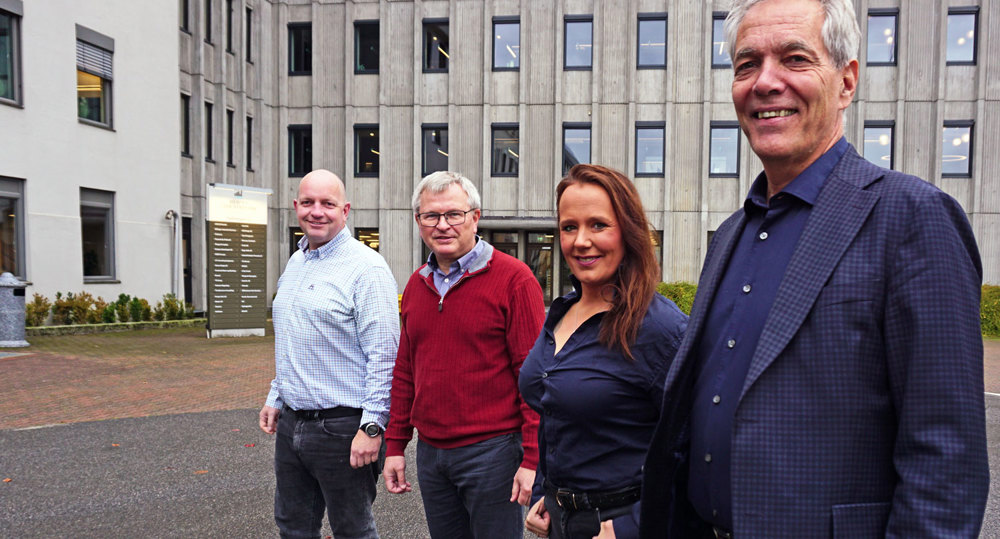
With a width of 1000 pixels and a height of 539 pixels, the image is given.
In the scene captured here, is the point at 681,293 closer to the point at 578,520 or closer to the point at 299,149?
the point at 299,149

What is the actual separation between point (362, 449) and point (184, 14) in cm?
2150

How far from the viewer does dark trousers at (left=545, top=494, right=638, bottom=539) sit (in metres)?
2.13

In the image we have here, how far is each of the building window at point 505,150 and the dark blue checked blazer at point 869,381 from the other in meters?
22.4

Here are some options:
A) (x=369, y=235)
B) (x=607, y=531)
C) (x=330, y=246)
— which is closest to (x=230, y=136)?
(x=369, y=235)

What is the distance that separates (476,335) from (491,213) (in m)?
21.0

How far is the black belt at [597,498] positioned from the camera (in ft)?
7.01

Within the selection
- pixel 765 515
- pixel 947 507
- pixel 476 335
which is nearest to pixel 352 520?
pixel 476 335

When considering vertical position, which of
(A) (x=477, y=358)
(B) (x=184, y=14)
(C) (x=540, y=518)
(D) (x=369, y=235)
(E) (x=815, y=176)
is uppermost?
(B) (x=184, y=14)

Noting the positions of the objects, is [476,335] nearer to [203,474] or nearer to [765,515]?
[765,515]

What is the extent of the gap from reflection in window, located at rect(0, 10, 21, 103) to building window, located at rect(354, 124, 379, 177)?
10.9 meters

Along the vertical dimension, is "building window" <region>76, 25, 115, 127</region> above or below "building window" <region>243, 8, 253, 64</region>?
below

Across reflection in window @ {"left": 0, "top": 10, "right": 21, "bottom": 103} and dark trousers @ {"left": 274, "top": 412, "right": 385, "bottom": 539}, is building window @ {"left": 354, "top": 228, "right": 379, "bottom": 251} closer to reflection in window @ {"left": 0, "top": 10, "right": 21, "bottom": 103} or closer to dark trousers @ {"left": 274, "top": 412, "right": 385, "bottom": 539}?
reflection in window @ {"left": 0, "top": 10, "right": 21, "bottom": 103}

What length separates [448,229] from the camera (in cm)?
303

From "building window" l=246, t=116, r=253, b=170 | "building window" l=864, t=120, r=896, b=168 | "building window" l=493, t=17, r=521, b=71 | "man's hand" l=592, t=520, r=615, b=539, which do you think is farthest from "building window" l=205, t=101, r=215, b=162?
"man's hand" l=592, t=520, r=615, b=539
